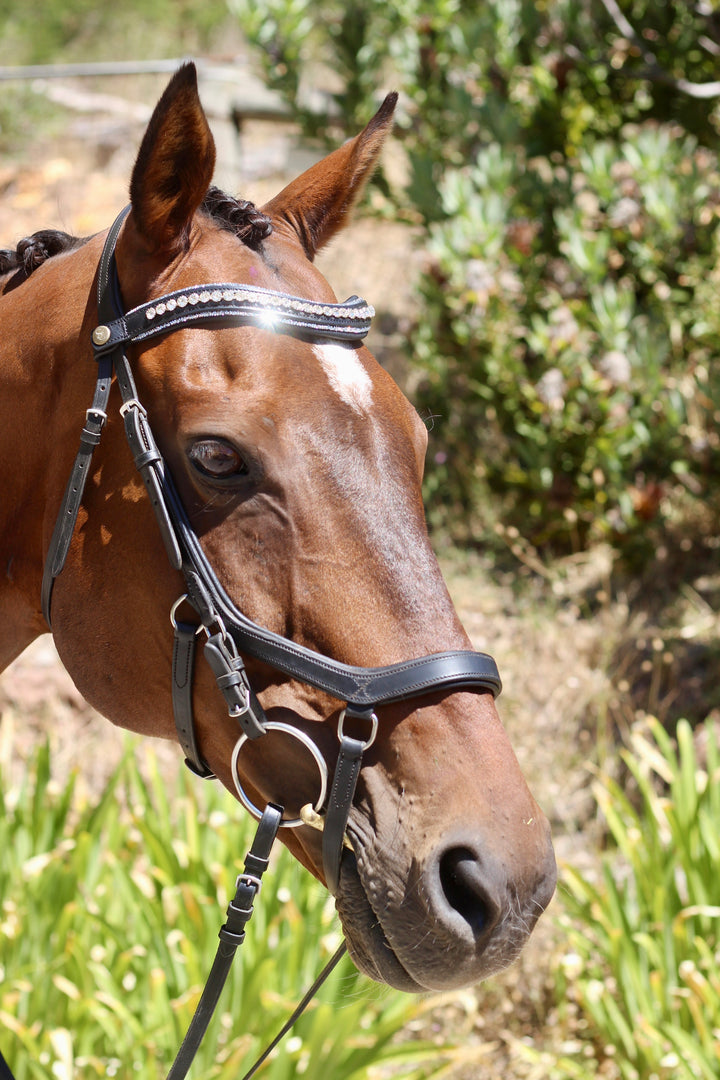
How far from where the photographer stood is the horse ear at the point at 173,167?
1430 millimetres

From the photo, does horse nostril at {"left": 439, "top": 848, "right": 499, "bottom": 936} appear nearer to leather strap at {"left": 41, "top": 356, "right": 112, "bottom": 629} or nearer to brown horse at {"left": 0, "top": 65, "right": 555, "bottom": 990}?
brown horse at {"left": 0, "top": 65, "right": 555, "bottom": 990}

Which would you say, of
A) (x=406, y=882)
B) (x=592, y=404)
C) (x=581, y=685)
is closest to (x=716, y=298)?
(x=592, y=404)

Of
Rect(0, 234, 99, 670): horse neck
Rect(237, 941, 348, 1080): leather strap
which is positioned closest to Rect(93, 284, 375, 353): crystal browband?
Rect(0, 234, 99, 670): horse neck

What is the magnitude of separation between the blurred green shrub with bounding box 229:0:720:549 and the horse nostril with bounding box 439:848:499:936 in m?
4.12

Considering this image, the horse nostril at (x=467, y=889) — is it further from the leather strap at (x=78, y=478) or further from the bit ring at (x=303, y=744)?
the leather strap at (x=78, y=478)

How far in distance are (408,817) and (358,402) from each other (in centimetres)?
64

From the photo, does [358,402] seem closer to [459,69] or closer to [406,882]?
[406,882]

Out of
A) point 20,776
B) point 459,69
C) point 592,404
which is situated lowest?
point 20,776

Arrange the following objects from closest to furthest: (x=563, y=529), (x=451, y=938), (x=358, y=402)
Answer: (x=451, y=938), (x=358, y=402), (x=563, y=529)

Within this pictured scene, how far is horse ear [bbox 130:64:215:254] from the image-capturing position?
143 centimetres

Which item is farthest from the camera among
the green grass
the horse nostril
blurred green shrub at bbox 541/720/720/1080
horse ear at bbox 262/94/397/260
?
blurred green shrub at bbox 541/720/720/1080

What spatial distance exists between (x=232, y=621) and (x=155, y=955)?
206 cm

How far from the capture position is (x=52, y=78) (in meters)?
10.8

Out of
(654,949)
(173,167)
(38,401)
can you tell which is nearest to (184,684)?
(38,401)
